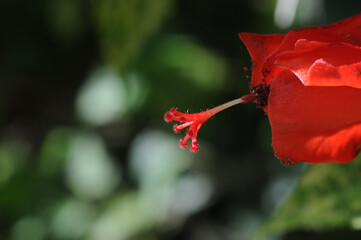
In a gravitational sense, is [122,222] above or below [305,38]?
below

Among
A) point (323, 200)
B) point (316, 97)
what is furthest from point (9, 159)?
point (316, 97)

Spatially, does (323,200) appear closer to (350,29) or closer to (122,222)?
(350,29)

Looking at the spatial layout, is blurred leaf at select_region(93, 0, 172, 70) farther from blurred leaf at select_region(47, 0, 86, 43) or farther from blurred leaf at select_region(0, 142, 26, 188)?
blurred leaf at select_region(0, 142, 26, 188)

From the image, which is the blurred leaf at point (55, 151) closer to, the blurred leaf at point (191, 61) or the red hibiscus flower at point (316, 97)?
the blurred leaf at point (191, 61)

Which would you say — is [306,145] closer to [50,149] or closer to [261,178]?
[261,178]

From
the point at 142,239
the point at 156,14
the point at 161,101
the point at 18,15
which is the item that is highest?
the point at 156,14

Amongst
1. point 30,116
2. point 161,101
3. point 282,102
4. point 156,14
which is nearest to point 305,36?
point 282,102

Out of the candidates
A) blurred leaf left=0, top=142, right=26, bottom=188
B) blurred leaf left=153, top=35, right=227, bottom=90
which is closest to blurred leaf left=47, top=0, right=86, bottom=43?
blurred leaf left=153, top=35, right=227, bottom=90
